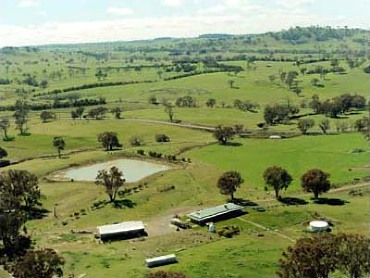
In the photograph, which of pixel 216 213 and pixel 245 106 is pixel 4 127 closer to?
pixel 245 106

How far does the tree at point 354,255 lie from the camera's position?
3516 cm

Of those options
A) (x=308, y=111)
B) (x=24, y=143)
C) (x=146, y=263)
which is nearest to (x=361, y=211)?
(x=146, y=263)

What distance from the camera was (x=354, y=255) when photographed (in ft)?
116

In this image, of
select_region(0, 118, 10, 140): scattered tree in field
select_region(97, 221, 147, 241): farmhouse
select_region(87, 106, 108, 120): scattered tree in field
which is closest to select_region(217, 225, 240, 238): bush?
select_region(97, 221, 147, 241): farmhouse

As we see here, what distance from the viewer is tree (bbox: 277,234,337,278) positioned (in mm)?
34906

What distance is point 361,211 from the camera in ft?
193

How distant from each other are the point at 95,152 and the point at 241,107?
57698mm

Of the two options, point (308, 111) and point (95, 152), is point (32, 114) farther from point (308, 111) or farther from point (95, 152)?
point (308, 111)

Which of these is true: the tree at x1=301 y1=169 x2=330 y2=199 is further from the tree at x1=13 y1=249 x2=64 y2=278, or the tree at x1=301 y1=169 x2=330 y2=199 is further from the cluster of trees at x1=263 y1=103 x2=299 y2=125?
the cluster of trees at x1=263 y1=103 x2=299 y2=125

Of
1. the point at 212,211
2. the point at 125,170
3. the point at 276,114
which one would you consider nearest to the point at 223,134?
the point at 125,170

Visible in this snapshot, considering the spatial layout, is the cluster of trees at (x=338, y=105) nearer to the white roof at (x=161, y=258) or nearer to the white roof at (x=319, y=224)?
the white roof at (x=319, y=224)

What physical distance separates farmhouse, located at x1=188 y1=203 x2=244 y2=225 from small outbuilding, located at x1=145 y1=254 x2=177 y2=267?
11.7 meters

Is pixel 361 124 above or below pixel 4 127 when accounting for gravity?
above

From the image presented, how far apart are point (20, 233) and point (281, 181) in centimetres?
3035
